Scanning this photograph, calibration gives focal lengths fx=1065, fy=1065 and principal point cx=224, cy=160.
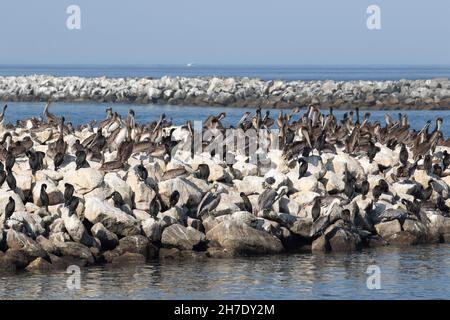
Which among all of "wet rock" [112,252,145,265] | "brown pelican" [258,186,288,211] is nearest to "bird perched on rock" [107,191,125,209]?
"wet rock" [112,252,145,265]

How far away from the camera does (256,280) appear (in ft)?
59.0

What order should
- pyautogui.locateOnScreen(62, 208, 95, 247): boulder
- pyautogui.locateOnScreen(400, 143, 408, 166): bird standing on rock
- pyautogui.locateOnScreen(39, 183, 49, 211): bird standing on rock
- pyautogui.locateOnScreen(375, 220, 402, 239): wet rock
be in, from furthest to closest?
pyautogui.locateOnScreen(400, 143, 408, 166): bird standing on rock → pyautogui.locateOnScreen(375, 220, 402, 239): wet rock → pyautogui.locateOnScreen(39, 183, 49, 211): bird standing on rock → pyautogui.locateOnScreen(62, 208, 95, 247): boulder

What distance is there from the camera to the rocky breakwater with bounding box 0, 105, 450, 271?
62.6 feet

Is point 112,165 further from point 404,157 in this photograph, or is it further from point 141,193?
point 404,157

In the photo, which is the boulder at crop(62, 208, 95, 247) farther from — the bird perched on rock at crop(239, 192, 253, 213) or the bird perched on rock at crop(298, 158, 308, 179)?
the bird perched on rock at crop(298, 158, 308, 179)

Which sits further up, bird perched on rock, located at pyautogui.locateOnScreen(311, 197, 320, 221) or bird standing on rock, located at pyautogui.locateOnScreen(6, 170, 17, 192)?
bird standing on rock, located at pyautogui.locateOnScreen(6, 170, 17, 192)

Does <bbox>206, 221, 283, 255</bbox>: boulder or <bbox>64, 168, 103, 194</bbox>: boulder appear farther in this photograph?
<bbox>64, 168, 103, 194</bbox>: boulder

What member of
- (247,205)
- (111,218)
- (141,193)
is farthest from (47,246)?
(247,205)

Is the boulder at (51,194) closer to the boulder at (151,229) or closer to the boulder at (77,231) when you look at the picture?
the boulder at (77,231)

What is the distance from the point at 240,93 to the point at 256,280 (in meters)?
48.2

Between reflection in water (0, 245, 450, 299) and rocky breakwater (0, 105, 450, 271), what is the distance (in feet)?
1.61
